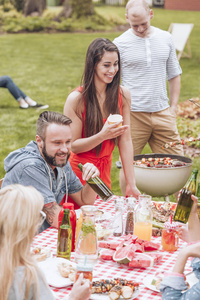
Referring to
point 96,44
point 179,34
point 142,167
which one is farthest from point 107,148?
point 179,34

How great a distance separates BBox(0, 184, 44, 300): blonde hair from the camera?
210 centimetres

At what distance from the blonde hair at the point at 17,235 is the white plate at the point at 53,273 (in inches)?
13.6

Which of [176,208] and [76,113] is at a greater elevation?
[76,113]

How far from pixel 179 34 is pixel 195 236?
11.4 metres

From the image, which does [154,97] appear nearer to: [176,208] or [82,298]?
[176,208]

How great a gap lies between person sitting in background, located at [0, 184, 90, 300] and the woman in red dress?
1660 millimetres

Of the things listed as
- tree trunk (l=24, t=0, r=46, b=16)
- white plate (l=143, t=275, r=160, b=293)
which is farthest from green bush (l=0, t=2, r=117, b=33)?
white plate (l=143, t=275, r=160, b=293)

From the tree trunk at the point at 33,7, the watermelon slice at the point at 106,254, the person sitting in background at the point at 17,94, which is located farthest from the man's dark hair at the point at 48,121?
the tree trunk at the point at 33,7

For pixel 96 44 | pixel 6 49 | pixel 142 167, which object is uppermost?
pixel 96 44

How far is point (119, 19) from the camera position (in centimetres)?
1970

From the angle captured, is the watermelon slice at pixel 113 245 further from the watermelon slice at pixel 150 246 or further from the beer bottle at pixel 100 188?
the beer bottle at pixel 100 188

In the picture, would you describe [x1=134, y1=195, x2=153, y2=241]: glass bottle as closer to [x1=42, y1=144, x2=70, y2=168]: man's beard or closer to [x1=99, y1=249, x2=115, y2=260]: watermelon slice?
[x1=99, y1=249, x2=115, y2=260]: watermelon slice

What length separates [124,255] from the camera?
2.78 metres

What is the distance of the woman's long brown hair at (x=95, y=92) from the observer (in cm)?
386
